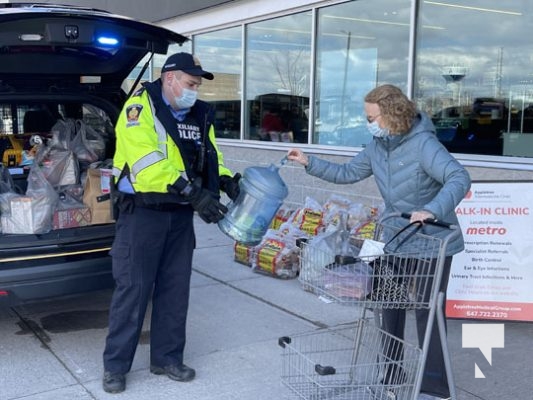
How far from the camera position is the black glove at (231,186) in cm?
396

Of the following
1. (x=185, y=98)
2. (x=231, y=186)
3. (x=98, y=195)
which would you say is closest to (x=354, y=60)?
(x=98, y=195)

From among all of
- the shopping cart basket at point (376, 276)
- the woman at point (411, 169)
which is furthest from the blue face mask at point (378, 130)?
the shopping cart basket at point (376, 276)

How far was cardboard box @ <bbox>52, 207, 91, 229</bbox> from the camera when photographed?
4.62 metres

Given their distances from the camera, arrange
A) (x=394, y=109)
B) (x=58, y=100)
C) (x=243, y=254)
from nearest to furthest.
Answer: (x=394, y=109), (x=58, y=100), (x=243, y=254)

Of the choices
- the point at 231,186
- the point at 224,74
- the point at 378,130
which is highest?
the point at 224,74

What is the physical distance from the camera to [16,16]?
151 inches

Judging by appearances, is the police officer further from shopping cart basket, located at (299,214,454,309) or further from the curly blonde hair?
the curly blonde hair

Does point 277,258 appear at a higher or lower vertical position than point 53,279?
lower

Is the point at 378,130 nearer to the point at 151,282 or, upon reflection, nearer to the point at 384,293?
the point at 384,293

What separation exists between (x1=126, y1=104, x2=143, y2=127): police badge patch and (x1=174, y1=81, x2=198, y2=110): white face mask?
8.7 inches

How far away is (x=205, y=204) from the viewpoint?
3.48m

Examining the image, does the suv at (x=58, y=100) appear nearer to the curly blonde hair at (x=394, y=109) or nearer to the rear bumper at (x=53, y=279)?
the rear bumper at (x=53, y=279)

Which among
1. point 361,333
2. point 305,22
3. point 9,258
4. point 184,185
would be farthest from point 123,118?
point 305,22

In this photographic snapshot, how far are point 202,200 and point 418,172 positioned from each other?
1178mm
